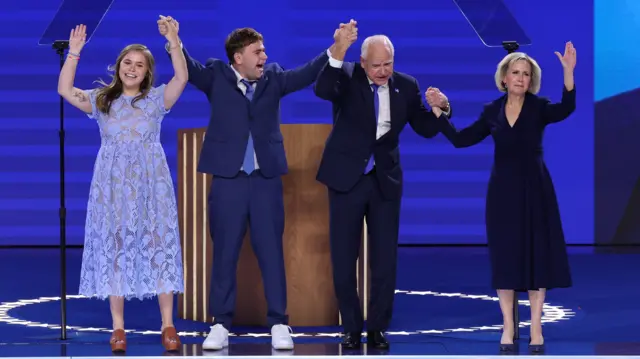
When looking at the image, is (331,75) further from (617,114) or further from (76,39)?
(617,114)

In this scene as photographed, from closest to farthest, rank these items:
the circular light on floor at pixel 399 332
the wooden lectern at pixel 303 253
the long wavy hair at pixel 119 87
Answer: the long wavy hair at pixel 119 87
the circular light on floor at pixel 399 332
the wooden lectern at pixel 303 253

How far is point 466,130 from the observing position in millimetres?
5191

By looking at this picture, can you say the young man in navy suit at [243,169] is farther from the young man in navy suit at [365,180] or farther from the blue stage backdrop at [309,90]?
the blue stage backdrop at [309,90]

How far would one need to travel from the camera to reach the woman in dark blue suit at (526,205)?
16.3 feet

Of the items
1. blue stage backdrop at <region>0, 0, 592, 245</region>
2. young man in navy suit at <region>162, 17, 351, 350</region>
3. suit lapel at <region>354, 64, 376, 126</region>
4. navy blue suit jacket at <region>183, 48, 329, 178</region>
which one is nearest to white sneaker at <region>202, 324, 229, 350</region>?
young man in navy suit at <region>162, 17, 351, 350</region>

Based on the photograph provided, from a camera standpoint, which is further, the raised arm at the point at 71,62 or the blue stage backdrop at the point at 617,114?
the blue stage backdrop at the point at 617,114

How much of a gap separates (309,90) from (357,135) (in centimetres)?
564

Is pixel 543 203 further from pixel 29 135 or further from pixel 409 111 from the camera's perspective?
pixel 29 135

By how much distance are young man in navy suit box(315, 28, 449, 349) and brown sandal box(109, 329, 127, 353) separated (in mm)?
985

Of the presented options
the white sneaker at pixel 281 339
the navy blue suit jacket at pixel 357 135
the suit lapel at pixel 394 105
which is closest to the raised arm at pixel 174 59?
the navy blue suit jacket at pixel 357 135

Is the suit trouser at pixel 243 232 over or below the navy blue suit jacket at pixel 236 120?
below

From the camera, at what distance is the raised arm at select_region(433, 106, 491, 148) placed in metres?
5.14

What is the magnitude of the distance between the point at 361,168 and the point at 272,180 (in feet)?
1.34

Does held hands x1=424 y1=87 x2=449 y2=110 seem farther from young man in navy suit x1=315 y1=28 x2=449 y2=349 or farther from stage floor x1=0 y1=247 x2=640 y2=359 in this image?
stage floor x1=0 y1=247 x2=640 y2=359
